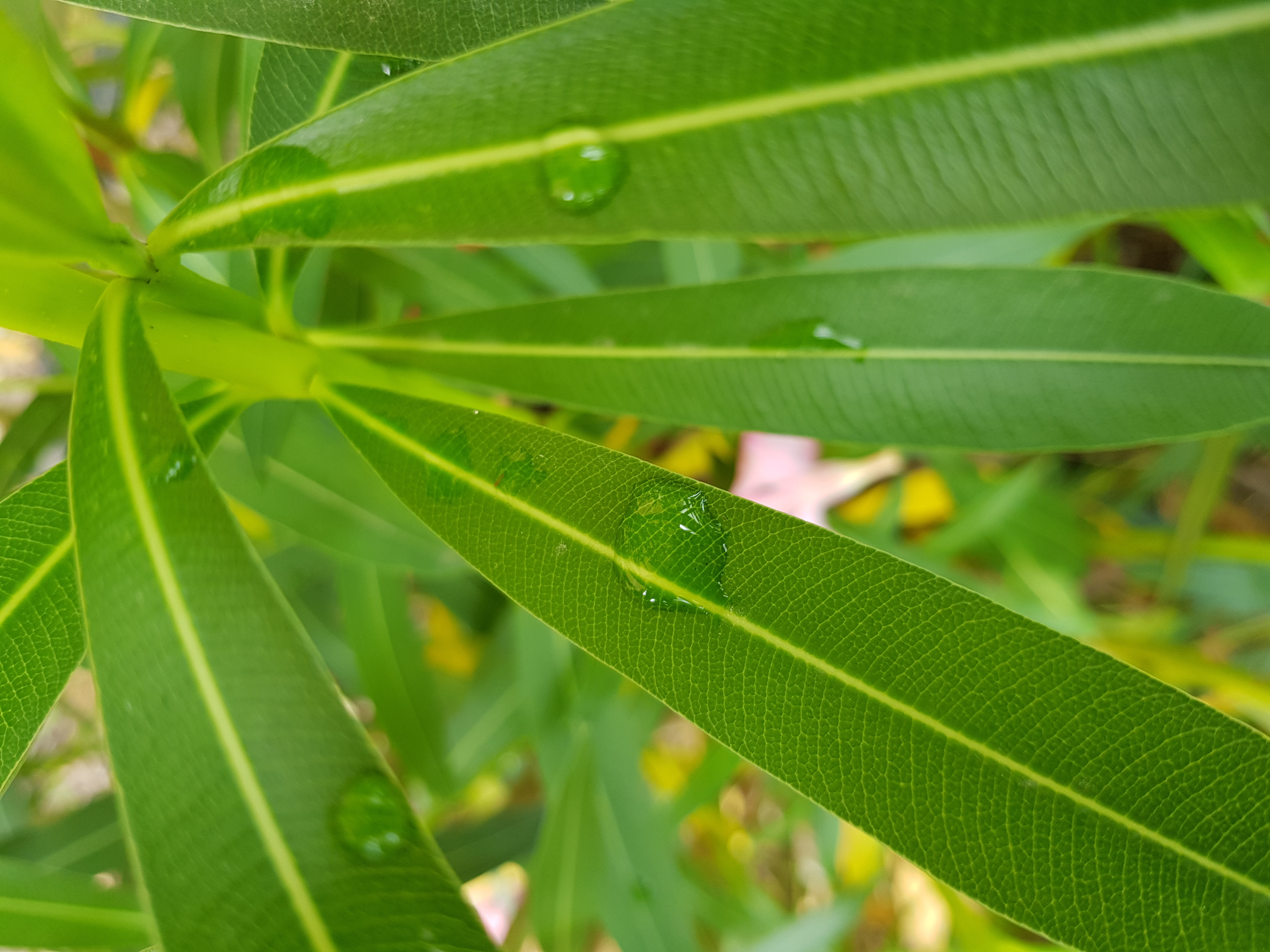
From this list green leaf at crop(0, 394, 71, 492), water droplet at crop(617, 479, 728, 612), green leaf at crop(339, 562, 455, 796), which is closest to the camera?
water droplet at crop(617, 479, 728, 612)

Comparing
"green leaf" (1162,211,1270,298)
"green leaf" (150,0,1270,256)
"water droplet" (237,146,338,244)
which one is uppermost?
"green leaf" (1162,211,1270,298)

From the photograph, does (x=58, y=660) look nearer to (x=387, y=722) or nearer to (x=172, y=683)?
(x=172, y=683)

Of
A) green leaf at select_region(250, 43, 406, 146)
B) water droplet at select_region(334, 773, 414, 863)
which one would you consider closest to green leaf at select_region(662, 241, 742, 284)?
green leaf at select_region(250, 43, 406, 146)

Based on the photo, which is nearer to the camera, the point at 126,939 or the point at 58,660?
the point at 58,660

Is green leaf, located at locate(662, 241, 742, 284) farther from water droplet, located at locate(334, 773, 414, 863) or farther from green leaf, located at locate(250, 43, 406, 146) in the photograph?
water droplet, located at locate(334, 773, 414, 863)

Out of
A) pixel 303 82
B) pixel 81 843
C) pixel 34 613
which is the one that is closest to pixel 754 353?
pixel 303 82

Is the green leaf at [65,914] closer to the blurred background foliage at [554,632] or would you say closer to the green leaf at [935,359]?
the blurred background foliage at [554,632]

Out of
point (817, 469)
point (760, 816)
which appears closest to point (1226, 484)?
point (817, 469)
